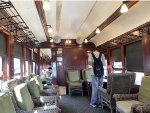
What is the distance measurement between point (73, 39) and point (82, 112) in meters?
5.57

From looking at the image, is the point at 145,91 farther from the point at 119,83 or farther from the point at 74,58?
the point at 74,58

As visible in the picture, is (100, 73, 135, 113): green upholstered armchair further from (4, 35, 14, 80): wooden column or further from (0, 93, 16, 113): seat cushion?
(0, 93, 16, 113): seat cushion

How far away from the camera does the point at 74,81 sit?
28.3 ft

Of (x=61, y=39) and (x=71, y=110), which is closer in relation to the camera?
(x=71, y=110)

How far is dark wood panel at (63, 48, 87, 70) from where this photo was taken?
1040 centimetres

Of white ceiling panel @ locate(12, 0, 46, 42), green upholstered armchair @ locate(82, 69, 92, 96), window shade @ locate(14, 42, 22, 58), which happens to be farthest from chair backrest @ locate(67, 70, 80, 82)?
white ceiling panel @ locate(12, 0, 46, 42)

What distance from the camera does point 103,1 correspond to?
4.61 meters

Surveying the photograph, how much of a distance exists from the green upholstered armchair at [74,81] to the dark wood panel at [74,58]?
162 cm

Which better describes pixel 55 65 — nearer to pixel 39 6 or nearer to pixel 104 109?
pixel 104 109

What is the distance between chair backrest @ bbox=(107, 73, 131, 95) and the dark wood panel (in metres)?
5.69

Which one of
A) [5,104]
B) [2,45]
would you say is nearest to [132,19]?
[2,45]

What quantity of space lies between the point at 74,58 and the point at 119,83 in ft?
19.1

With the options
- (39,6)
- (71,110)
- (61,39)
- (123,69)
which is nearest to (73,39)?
(61,39)

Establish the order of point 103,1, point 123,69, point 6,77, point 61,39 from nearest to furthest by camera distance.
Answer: point 103,1 < point 6,77 < point 123,69 < point 61,39
